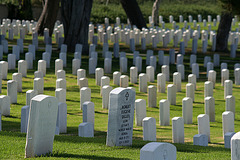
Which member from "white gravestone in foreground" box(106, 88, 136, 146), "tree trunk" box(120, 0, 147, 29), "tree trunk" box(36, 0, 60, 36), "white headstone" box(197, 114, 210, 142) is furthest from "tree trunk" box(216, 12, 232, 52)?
"white gravestone in foreground" box(106, 88, 136, 146)

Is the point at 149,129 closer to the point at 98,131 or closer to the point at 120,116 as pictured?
the point at 120,116

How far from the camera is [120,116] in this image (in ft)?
23.7

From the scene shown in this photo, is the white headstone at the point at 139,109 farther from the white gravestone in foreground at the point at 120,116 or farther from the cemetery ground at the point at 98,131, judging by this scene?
the white gravestone in foreground at the point at 120,116

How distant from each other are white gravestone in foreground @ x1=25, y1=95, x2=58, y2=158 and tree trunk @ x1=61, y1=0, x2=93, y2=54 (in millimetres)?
15451

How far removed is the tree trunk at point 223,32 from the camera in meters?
24.5

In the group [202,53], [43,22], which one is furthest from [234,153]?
[43,22]

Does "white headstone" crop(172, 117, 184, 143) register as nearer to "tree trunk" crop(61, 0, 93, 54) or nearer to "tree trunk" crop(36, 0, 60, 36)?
"tree trunk" crop(61, 0, 93, 54)

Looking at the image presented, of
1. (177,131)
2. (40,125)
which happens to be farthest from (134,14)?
(40,125)

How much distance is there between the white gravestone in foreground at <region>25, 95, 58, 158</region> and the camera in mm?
6160

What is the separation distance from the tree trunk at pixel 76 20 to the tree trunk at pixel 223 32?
6.53 meters

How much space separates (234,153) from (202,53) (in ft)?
63.2

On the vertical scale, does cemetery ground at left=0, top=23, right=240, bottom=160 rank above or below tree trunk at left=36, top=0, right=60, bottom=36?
below

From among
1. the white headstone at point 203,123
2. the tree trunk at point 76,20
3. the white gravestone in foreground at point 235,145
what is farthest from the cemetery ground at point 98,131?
the white gravestone in foreground at point 235,145

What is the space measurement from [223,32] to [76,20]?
7.24 meters
